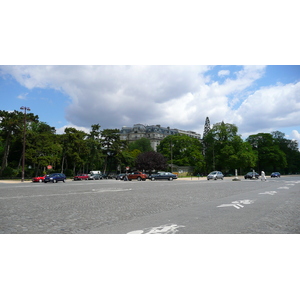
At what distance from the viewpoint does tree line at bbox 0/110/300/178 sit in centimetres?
5934

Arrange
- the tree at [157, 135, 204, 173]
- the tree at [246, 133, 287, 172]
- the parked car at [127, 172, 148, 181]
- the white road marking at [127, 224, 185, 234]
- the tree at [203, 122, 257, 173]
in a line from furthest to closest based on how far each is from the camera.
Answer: the tree at [246, 133, 287, 172] < the tree at [157, 135, 204, 173] < the tree at [203, 122, 257, 173] < the parked car at [127, 172, 148, 181] < the white road marking at [127, 224, 185, 234]

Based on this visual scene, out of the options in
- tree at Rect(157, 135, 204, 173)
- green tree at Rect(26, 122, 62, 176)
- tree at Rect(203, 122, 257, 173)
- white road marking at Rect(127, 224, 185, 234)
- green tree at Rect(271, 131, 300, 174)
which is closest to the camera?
white road marking at Rect(127, 224, 185, 234)

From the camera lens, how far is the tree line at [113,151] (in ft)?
195

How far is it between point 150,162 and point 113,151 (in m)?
11.4

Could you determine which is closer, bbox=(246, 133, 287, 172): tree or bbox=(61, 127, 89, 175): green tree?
bbox=(61, 127, 89, 175): green tree

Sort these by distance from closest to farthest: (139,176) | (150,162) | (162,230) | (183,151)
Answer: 1. (162,230)
2. (139,176)
3. (150,162)
4. (183,151)

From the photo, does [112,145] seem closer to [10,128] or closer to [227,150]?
[10,128]

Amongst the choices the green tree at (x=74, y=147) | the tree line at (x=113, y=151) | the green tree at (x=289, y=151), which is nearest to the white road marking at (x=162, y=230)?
the tree line at (x=113, y=151)

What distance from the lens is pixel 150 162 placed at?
74750 millimetres

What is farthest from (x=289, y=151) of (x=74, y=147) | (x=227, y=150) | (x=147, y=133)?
(x=74, y=147)

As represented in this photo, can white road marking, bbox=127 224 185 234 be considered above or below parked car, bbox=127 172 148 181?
below

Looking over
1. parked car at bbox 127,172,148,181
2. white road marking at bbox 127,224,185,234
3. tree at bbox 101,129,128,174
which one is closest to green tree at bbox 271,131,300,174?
tree at bbox 101,129,128,174

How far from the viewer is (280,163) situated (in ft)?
291

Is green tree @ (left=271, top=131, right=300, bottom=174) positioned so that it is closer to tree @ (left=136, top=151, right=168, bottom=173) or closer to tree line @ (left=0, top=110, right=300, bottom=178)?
tree line @ (left=0, top=110, right=300, bottom=178)
